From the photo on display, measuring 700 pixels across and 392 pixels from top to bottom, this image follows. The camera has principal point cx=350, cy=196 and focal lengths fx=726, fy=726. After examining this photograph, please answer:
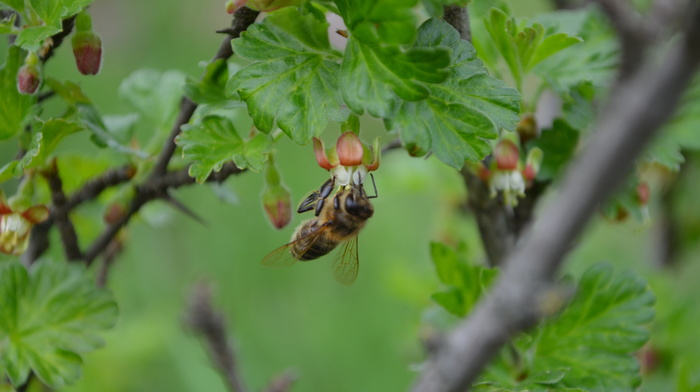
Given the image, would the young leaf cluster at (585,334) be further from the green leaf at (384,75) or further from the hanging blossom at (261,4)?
the hanging blossom at (261,4)

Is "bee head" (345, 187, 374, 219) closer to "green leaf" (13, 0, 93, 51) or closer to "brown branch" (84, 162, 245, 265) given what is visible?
"brown branch" (84, 162, 245, 265)

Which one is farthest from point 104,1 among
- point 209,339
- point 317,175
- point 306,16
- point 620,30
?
point 620,30

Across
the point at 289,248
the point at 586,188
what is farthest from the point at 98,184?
the point at 586,188

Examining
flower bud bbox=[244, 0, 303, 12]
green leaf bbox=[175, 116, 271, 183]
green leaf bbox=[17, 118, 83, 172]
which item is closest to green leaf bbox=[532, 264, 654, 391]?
green leaf bbox=[175, 116, 271, 183]

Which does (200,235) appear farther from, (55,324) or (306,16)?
(306,16)

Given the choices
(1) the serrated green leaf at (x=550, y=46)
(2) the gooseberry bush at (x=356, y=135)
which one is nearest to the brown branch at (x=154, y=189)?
(2) the gooseberry bush at (x=356, y=135)
